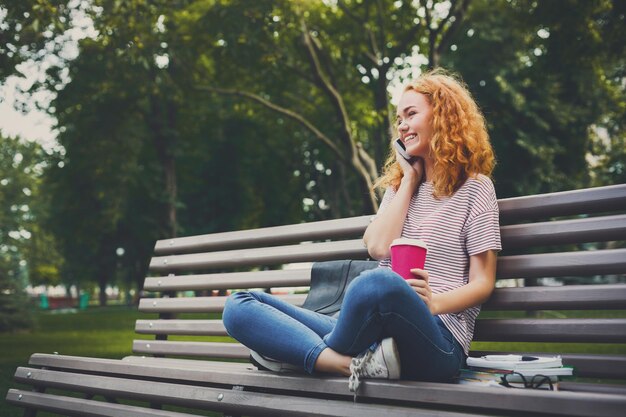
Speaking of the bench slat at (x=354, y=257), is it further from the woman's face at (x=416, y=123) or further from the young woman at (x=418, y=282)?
the woman's face at (x=416, y=123)

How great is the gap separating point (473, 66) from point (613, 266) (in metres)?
20.8

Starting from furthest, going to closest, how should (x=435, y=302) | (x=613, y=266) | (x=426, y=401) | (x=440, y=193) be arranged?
(x=440, y=193), (x=435, y=302), (x=613, y=266), (x=426, y=401)

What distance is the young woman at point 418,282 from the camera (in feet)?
8.95

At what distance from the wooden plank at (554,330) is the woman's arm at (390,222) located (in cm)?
53

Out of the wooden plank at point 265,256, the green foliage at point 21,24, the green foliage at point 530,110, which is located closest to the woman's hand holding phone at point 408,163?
the wooden plank at point 265,256

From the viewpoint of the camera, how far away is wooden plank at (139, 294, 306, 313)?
3.99m

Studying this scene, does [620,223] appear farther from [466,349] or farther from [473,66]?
[473,66]

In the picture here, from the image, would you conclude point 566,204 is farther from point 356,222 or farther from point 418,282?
point 356,222

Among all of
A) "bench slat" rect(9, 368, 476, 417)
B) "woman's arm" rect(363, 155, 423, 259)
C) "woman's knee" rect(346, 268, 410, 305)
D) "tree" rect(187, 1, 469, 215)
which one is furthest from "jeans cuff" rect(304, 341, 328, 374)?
"tree" rect(187, 1, 469, 215)

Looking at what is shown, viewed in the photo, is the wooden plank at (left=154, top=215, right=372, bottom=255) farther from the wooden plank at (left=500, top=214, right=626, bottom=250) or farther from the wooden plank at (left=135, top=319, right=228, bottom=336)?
the wooden plank at (left=500, top=214, right=626, bottom=250)

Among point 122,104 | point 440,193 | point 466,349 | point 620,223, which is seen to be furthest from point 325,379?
point 122,104

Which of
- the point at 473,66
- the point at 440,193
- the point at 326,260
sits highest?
the point at 473,66

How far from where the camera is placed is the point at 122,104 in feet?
61.7

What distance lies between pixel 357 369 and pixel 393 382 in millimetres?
142
